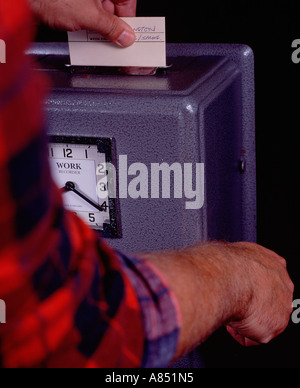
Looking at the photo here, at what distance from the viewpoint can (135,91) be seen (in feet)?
2.67

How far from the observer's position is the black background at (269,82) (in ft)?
3.10

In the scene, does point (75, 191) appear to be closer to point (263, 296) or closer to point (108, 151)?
point (108, 151)

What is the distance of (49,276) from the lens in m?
0.39

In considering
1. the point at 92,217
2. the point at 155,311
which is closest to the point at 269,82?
the point at 92,217

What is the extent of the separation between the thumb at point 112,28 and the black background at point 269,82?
19cm

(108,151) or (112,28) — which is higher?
(112,28)

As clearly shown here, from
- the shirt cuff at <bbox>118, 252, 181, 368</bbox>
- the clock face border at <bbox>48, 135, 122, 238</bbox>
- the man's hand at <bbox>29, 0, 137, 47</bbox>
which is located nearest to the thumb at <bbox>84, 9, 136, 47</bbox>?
the man's hand at <bbox>29, 0, 137, 47</bbox>

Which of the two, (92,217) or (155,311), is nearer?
(155,311)

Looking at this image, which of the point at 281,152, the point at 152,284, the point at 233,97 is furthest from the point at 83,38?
the point at 152,284

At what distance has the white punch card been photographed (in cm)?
82

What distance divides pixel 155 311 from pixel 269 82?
604 mm

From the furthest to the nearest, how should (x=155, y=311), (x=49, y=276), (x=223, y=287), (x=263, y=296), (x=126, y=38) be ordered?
(x=126, y=38)
(x=263, y=296)
(x=223, y=287)
(x=155, y=311)
(x=49, y=276)

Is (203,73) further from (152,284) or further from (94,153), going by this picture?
(152,284)

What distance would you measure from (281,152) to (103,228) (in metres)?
0.35
